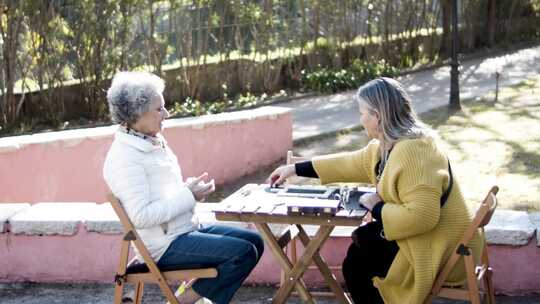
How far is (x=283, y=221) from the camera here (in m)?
3.86

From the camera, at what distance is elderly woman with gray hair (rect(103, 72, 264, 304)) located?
3982 millimetres

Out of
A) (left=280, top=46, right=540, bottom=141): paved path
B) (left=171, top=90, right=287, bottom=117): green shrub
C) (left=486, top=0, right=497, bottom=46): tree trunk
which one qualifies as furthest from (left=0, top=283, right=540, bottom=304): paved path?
(left=486, top=0, right=497, bottom=46): tree trunk

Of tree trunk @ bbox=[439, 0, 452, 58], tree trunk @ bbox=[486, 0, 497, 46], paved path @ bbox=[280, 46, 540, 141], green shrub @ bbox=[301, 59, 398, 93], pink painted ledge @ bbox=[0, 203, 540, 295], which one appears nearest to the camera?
pink painted ledge @ bbox=[0, 203, 540, 295]

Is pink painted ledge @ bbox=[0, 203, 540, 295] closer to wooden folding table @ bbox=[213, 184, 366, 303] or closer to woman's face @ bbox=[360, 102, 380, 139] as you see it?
wooden folding table @ bbox=[213, 184, 366, 303]

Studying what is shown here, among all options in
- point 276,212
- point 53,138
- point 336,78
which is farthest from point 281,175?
point 336,78

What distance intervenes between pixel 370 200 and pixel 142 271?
1144mm

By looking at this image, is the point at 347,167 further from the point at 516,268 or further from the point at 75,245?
the point at 75,245

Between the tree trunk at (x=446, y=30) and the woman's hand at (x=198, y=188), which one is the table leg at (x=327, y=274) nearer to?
the woman's hand at (x=198, y=188)

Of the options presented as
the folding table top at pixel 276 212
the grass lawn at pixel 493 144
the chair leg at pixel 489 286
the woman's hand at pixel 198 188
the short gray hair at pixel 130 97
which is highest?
the short gray hair at pixel 130 97

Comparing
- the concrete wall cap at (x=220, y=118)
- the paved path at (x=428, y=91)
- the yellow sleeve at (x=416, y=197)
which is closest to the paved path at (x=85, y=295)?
the yellow sleeve at (x=416, y=197)

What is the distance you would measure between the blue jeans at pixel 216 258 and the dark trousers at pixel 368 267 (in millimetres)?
477

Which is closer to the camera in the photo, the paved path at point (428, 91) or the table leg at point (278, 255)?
the table leg at point (278, 255)

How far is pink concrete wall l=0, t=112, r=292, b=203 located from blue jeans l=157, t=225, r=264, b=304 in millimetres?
2932

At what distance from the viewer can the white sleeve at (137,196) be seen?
3.94 meters
